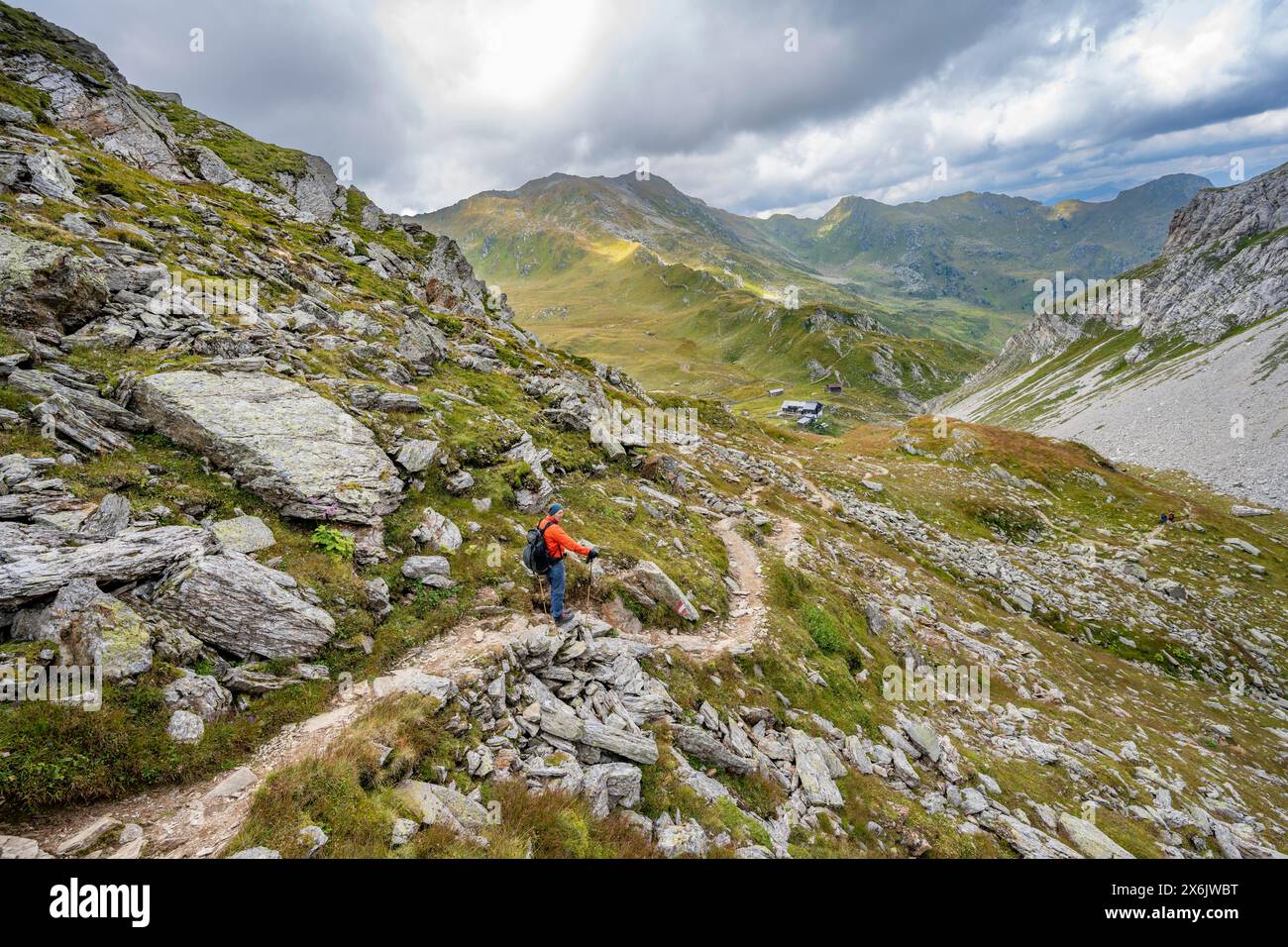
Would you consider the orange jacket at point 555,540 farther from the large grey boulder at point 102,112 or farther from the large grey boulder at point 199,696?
the large grey boulder at point 102,112

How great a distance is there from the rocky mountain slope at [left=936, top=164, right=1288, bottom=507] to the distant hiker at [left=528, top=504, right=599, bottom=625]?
94.6 metres

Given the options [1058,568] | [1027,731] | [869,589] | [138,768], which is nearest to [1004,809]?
[1027,731]

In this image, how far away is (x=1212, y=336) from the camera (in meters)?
139

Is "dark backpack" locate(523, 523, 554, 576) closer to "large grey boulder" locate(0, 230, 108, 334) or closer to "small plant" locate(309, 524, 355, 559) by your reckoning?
"small plant" locate(309, 524, 355, 559)

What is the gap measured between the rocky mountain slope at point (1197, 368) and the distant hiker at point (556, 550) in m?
94.6

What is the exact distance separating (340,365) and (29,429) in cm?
1202

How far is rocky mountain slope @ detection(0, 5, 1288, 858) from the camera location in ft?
29.4

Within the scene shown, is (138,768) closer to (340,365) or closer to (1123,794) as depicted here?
(340,365)

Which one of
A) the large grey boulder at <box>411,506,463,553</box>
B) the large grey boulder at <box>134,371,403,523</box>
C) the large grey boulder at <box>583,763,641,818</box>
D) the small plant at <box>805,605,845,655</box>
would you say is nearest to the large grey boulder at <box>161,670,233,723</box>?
the large grey boulder at <box>134,371,403,523</box>

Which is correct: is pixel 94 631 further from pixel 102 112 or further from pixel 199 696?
pixel 102 112

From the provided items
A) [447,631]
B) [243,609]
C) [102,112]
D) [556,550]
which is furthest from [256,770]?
[102,112]

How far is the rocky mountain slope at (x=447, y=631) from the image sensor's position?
8.95 m

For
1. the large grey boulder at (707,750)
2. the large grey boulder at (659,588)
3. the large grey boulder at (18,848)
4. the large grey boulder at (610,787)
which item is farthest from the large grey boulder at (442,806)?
the large grey boulder at (659,588)

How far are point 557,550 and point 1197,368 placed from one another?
6831 inches
